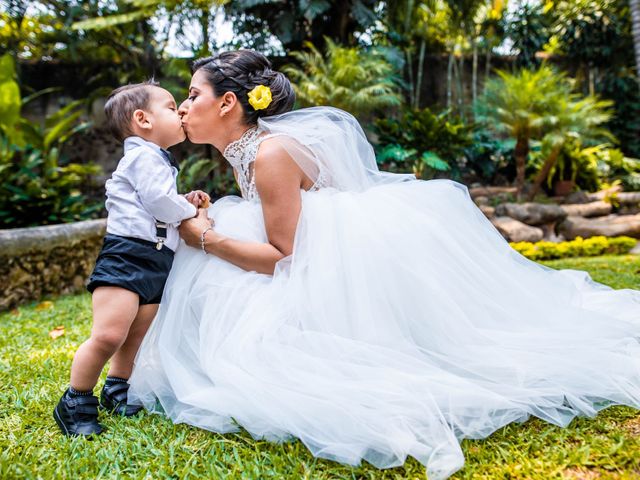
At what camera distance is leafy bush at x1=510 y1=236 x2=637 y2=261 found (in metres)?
6.73

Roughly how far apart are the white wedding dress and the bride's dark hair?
83mm

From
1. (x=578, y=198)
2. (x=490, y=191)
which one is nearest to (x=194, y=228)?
(x=490, y=191)

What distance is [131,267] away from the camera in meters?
1.71

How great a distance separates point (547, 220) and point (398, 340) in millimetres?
7854

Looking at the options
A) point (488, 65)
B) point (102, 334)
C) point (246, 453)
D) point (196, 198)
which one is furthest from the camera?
point (488, 65)

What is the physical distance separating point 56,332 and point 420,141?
7396 mm

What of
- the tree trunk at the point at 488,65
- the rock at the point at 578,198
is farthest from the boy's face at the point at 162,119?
the tree trunk at the point at 488,65

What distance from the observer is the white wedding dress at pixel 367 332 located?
1.46 meters

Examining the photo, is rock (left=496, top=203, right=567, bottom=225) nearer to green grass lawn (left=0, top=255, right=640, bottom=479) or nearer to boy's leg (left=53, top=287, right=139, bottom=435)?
green grass lawn (left=0, top=255, right=640, bottom=479)

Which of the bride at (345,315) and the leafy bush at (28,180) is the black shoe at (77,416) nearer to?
the bride at (345,315)

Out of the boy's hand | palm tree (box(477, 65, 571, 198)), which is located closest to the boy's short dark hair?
the boy's hand

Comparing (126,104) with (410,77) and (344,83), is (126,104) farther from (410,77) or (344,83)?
Answer: (410,77)

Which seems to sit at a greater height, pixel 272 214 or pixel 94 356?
pixel 272 214

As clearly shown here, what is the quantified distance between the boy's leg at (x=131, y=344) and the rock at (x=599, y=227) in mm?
8326
